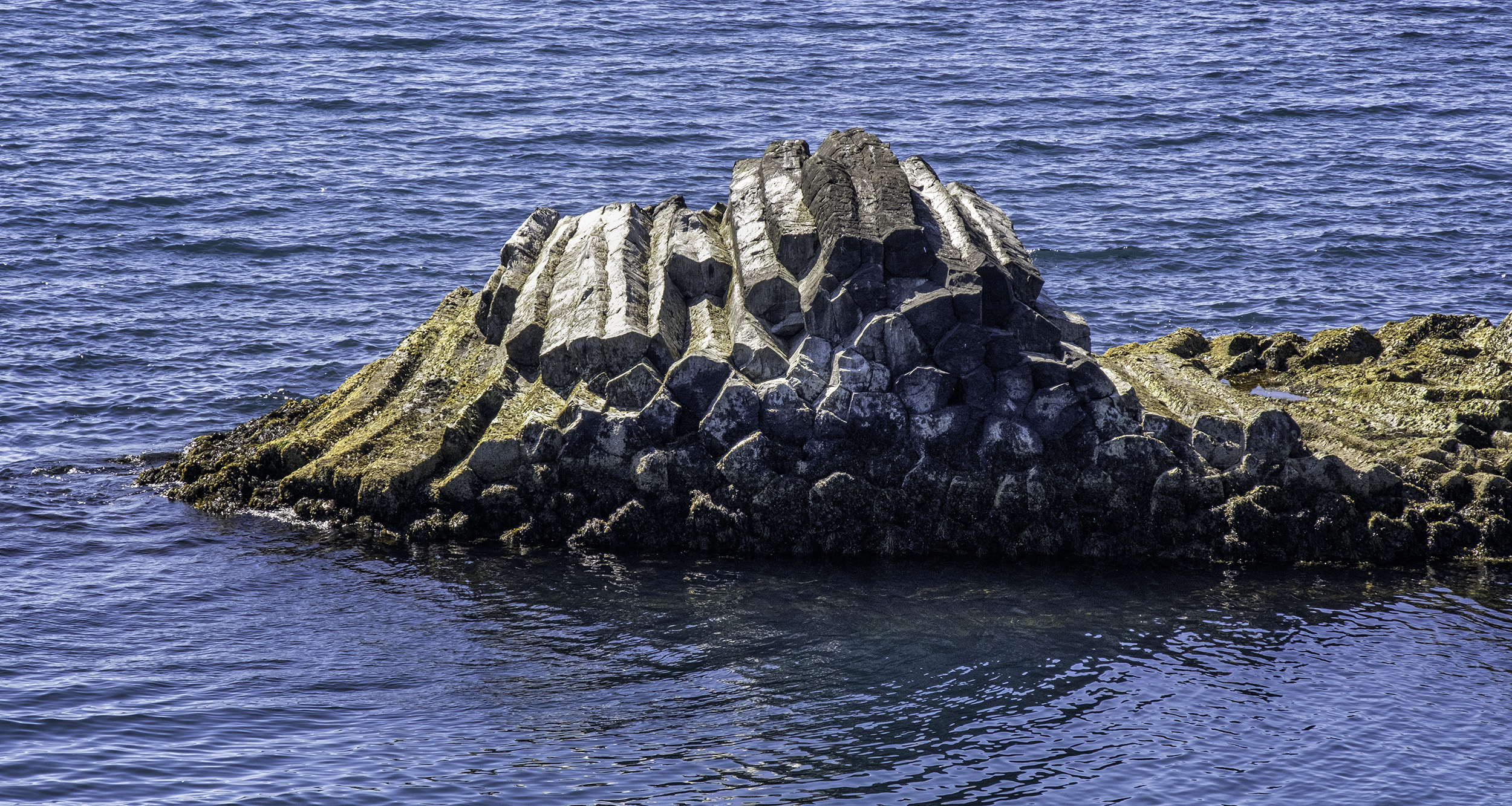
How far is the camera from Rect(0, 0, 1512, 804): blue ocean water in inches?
452

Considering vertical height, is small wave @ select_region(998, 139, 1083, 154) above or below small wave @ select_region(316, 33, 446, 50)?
below

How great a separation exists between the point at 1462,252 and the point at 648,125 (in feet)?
73.2

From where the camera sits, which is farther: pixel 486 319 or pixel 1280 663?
pixel 486 319

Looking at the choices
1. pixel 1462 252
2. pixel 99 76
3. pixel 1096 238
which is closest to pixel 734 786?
pixel 1096 238

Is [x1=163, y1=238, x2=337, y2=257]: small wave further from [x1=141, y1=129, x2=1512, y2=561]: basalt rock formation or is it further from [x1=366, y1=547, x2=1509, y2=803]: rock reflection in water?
[x1=366, y1=547, x2=1509, y2=803]: rock reflection in water

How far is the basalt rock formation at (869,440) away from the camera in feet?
50.6

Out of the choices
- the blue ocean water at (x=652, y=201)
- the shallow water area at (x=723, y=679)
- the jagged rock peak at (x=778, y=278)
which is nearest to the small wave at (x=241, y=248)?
the blue ocean water at (x=652, y=201)

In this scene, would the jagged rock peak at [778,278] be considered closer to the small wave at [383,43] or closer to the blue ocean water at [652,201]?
the blue ocean water at [652,201]

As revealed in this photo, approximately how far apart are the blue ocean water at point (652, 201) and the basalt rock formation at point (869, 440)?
0.64 metres

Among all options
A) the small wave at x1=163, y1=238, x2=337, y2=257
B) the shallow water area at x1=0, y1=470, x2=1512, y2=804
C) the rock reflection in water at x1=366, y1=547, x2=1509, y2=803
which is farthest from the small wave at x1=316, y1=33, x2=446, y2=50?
the rock reflection in water at x1=366, y1=547, x2=1509, y2=803

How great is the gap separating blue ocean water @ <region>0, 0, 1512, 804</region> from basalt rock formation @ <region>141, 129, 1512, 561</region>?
2.10ft

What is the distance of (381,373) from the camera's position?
18797 mm

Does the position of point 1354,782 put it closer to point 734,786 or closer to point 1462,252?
point 734,786

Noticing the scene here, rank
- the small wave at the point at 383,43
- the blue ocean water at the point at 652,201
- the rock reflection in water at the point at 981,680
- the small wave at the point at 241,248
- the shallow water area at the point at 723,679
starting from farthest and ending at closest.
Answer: the small wave at the point at 383,43 < the small wave at the point at 241,248 < the blue ocean water at the point at 652,201 < the rock reflection in water at the point at 981,680 < the shallow water area at the point at 723,679
